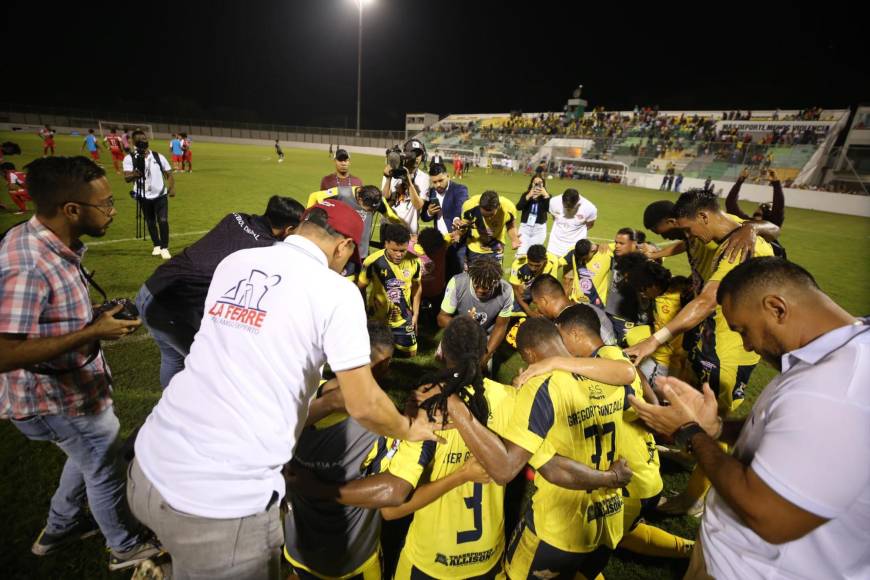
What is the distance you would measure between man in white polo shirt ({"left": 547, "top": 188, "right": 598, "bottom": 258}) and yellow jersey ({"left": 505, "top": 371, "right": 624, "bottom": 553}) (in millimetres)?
5658

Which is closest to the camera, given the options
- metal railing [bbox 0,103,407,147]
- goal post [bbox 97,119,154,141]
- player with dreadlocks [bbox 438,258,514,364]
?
player with dreadlocks [bbox 438,258,514,364]

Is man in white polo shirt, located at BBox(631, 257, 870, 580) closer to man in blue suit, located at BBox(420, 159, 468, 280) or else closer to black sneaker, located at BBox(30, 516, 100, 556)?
black sneaker, located at BBox(30, 516, 100, 556)

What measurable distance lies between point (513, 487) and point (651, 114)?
170ft

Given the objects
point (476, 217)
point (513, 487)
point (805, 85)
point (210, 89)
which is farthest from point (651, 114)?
point (210, 89)

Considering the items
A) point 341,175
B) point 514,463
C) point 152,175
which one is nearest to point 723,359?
point 514,463

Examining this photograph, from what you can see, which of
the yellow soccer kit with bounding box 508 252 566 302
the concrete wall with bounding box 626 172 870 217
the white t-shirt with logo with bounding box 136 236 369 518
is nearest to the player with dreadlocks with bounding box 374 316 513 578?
the white t-shirt with logo with bounding box 136 236 369 518

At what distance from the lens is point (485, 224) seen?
665 cm

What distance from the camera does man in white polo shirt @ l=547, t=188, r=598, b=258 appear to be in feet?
25.2

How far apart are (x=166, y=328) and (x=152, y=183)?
654 centimetres

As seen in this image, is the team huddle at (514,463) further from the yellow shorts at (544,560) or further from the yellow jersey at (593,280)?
the yellow jersey at (593,280)

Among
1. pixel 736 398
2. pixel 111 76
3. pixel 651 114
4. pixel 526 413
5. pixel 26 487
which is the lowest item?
pixel 26 487

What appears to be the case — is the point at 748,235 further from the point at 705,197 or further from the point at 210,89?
the point at 210,89

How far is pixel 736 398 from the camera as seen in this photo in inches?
161

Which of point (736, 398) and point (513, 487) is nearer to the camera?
point (513, 487)
